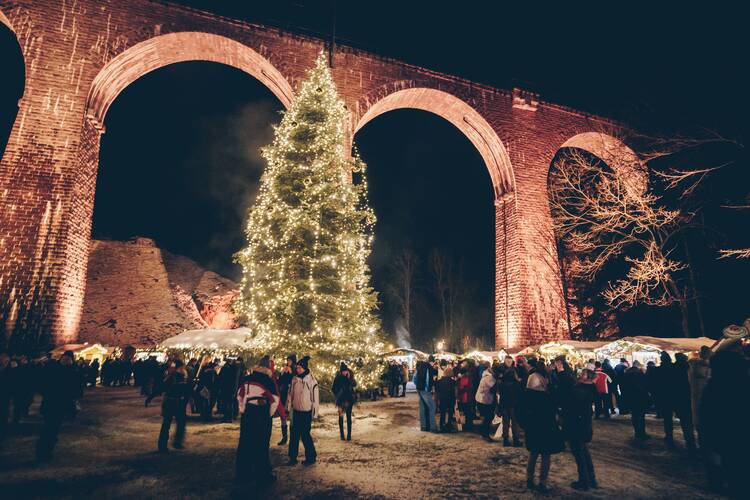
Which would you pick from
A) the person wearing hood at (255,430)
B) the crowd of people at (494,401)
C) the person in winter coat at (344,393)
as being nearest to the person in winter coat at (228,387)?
the crowd of people at (494,401)

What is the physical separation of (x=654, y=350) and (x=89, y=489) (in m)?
13.0

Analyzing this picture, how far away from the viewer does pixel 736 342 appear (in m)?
3.44

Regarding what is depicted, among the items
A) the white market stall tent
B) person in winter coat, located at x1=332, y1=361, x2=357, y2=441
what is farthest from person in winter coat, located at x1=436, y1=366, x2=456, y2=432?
the white market stall tent

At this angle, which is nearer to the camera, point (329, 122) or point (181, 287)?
point (329, 122)

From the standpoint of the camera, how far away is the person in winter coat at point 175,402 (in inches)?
227

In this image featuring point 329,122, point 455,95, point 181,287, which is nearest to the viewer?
point 329,122

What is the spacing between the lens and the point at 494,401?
23.9 feet

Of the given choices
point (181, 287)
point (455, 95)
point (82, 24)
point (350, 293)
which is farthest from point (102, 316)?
point (455, 95)

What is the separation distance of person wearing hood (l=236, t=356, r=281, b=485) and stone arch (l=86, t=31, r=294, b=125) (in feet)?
38.1

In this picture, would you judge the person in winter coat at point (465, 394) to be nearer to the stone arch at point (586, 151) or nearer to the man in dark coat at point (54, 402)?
the man in dark coat at point (54, 402)

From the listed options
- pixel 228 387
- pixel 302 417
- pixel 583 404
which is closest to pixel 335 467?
pixel 302 417

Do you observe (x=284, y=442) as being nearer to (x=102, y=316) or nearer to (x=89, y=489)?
(x=89, y=489)

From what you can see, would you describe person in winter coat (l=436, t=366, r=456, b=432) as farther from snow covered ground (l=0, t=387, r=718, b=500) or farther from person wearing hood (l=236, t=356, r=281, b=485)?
A: person wearing hood (l=236, t=356, r=281, b=485)

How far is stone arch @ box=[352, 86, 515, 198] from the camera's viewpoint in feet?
51.3
